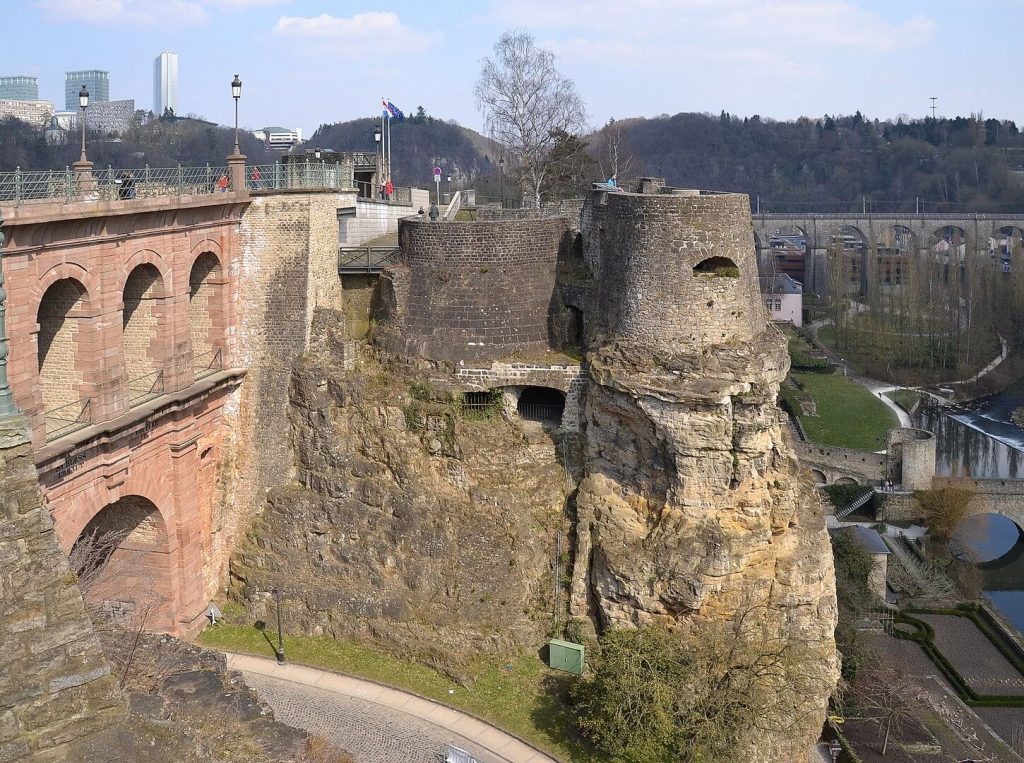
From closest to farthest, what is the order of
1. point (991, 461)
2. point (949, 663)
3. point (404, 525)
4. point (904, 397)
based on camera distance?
1. point (404, 525)
2. point (949, 663)
3. point (991, 461)
4. point (904, 397)

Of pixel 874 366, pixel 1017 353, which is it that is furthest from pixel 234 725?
pixel 1017 353

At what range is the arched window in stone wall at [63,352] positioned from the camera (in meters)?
21.6

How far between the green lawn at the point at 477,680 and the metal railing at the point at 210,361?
663cm

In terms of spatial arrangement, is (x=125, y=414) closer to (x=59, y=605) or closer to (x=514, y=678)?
(x=514, y=678)

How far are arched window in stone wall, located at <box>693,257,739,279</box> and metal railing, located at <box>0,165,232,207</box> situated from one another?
484 inches

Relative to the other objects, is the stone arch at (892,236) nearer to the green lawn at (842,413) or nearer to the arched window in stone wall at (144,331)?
the green lawn at (842,413)

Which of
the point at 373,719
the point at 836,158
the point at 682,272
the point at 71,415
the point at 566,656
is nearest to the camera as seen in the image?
the point at 71,415

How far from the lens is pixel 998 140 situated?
155 meters

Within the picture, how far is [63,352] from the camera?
2189 cm

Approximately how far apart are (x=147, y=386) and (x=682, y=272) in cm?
1303

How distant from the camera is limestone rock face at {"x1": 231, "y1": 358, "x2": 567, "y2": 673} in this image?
25625 mm

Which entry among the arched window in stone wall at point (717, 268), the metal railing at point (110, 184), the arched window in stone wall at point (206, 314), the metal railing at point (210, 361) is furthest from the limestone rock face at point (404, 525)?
the arched window in stone wall at point (717, 268)

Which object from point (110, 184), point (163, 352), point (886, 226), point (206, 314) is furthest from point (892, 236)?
point (110, 184)

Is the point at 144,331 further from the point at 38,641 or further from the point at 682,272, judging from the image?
the point at 38,641
